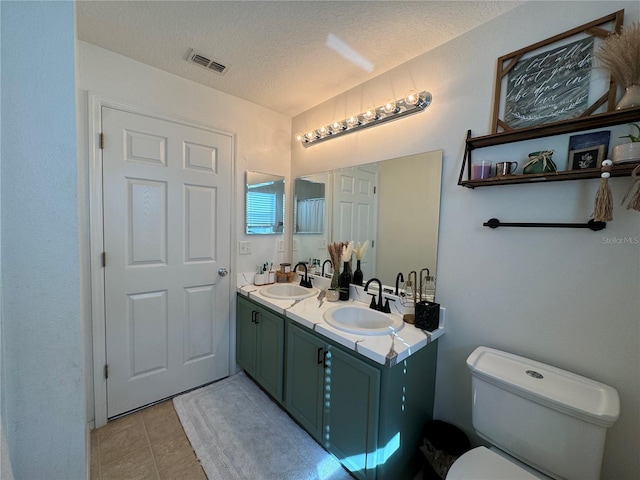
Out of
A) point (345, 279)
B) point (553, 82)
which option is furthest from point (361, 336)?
point (553, 82)

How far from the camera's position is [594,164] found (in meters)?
1.03

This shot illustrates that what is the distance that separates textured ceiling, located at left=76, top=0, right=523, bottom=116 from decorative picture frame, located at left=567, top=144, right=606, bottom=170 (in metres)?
0.77

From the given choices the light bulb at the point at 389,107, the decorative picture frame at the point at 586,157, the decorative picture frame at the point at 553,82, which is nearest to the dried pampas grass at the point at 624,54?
the decorative picture frame at the point at 553,82

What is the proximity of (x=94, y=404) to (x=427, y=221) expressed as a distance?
7.92 feet

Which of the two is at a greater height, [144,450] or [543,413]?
[543,413]

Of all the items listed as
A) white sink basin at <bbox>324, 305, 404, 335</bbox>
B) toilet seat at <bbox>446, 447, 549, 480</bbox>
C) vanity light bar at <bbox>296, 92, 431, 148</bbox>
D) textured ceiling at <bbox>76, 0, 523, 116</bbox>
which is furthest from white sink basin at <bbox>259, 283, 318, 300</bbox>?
textured ceiling at <bbox>76, 0, 523, 116</bbox>

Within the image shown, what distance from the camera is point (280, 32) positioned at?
1.41 metres

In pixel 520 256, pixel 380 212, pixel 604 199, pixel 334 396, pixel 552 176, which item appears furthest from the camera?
pixel 380 212

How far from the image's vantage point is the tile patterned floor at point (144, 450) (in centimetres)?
141

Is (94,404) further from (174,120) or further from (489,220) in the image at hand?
(489,220)

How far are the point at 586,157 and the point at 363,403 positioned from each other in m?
1.42

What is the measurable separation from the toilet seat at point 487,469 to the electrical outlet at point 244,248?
1.87m

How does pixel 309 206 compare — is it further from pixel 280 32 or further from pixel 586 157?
pixel 586 157

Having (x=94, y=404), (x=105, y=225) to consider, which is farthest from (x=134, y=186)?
(x=94, y=404)
